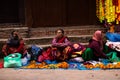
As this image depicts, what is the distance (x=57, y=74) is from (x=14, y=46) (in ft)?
6.50

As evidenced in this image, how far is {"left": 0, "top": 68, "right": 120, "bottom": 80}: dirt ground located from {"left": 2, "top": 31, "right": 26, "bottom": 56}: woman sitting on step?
1.01m

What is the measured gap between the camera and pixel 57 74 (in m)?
8.73

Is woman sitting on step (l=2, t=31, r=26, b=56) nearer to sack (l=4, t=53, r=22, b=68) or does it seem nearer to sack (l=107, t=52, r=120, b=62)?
sack (l=4, t=53, r=22, b=68)

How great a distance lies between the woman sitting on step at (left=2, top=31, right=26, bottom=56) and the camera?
399 inches

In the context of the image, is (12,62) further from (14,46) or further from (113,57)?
(113,57)

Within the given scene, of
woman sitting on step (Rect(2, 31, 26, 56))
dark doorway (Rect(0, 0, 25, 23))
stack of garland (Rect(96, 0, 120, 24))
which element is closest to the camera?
woman sitting on step (Rect(2, 31, 26, 56))

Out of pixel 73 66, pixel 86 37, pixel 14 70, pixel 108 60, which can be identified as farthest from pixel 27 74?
pixel 86 37

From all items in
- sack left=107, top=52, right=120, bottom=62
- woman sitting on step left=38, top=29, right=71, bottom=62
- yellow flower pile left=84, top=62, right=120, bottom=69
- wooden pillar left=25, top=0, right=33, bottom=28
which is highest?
wooden pillar left=25, top=0, right=33, bottom=28

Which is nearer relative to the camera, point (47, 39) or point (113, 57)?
point (113, 57)

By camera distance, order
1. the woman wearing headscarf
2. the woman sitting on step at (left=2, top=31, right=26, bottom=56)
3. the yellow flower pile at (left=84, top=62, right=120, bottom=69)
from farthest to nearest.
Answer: the woman sitting on step at (left=2, top=31, right=26, bottom=56), the woman wearing headscarf, the yellow flower pile at (left=84, top=62, right=120, bottom=69)

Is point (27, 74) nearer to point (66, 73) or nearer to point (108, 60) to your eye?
point (66, 73)

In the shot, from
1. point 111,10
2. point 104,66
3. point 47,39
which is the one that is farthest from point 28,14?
point 104,66

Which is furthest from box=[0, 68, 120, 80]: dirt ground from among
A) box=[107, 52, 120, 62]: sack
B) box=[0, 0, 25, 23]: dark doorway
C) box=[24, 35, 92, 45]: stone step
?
box=[0, 0, 25, 23]: dark doorway

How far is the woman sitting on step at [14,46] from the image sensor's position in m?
10.1
